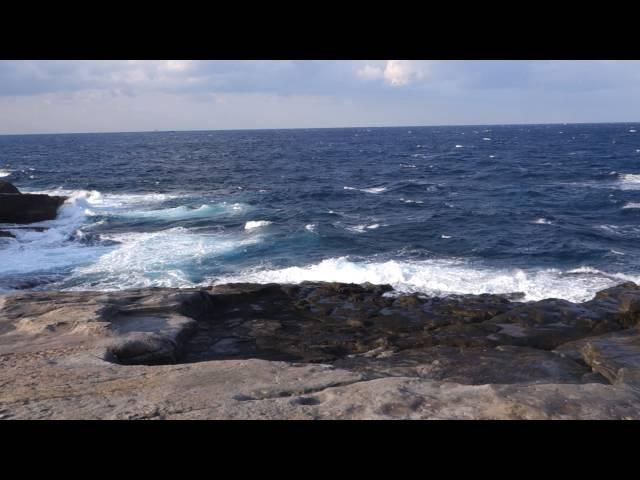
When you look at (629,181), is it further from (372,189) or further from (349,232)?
(349,232)

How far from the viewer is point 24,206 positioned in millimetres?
32188

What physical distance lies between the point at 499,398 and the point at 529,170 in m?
56.0

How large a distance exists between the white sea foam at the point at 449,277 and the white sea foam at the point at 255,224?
9037 millimetres

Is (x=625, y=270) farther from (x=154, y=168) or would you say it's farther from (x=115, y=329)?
(x=154, y=168)

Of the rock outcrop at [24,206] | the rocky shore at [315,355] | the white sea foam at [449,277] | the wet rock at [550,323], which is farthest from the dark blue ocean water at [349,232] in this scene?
the rocky shore at [315,355]

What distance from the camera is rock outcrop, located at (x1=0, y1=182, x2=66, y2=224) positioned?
103ft

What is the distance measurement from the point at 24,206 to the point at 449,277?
2623 centimetres

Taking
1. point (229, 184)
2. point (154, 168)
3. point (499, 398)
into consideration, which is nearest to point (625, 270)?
point (499, 398)

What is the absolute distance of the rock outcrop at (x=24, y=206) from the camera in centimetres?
3134

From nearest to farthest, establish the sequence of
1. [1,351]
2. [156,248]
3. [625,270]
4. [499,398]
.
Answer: [499,398], [1,351], [625,270], [156,248]

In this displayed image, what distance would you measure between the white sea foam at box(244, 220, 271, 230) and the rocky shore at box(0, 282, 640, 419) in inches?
522

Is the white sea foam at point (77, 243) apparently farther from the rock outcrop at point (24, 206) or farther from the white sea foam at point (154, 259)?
the rock outcrop at point (24, 206)

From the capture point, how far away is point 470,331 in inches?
603

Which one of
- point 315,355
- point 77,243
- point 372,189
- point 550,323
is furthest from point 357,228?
point 315,355
